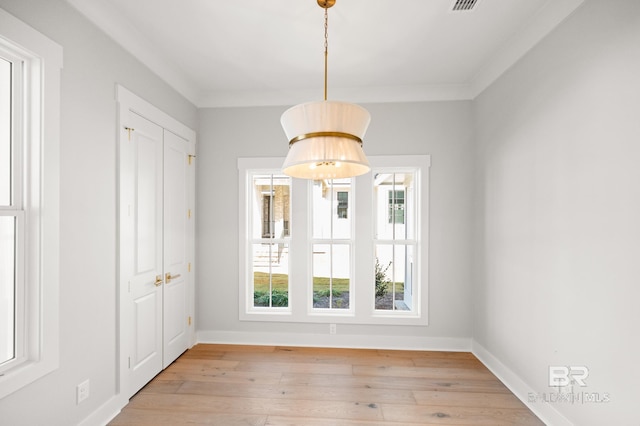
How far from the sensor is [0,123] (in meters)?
1.58

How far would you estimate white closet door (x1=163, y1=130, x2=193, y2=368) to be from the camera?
295 cm

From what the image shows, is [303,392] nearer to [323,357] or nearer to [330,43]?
[323,357]

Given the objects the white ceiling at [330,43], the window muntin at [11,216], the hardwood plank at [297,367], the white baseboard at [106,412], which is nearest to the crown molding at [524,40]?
the white ceiling at [330,43]

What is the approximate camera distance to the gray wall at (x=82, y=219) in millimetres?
1723

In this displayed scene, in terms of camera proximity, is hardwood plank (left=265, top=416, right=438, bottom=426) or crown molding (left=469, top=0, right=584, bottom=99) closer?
crown molding (left=469, top=0, right=584, bottom=99)

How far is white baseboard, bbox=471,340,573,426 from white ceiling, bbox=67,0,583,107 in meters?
2.65

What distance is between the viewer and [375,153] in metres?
3.49

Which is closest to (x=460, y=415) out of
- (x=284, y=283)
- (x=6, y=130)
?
(x=284, y=283)

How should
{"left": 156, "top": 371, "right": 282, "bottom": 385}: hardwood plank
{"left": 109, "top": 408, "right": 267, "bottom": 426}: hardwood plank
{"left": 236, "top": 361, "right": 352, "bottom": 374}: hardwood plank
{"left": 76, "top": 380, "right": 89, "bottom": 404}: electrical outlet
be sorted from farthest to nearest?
{"left": 236, "top": 361, "right": 352, "bottom": 374}: hardwood plank
{"left": 156, "top": 371, "right": 282, "bottom": 385}: hardwood plank
{"left": 109, "top": 408, "right": 267, "bottom": 426}: hardwood plank
{"left": 76, "top": 380, "right": 89, "bottom": 404}: electrical outlet

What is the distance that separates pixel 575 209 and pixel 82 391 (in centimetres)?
335

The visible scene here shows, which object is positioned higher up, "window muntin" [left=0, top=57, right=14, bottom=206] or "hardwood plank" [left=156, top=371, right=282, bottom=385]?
"window muntin" [left=0, top=57, right=14, bottom=206]

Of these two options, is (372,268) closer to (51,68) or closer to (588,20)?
(588,20)

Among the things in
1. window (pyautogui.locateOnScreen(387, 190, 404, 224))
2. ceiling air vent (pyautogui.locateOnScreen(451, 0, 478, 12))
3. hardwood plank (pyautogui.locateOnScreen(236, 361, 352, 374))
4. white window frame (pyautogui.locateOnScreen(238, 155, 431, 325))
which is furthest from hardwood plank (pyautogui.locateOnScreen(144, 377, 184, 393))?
ceiling air vent (pyautogui.locateOnScreen(451, 0, 478, 12))

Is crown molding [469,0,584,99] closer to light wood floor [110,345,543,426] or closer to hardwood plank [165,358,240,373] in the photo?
light wood floor [110,345,543,426]
